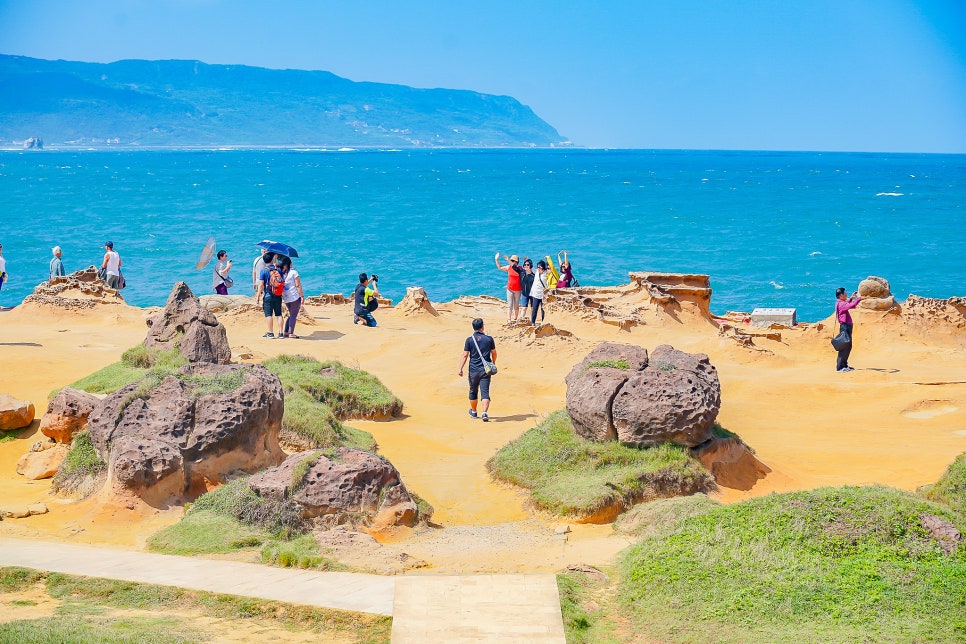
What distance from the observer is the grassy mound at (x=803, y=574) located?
272 inches

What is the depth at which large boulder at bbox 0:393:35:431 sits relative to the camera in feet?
41.6

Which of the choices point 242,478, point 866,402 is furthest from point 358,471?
point 866,402

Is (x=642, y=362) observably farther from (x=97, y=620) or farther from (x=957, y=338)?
(x=957, y=338)

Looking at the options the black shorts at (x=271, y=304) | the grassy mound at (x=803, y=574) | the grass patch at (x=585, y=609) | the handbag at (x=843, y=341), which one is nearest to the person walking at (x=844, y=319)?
the handbag at (x=843, y=341)

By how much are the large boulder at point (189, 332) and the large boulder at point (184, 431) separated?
9.62 feet

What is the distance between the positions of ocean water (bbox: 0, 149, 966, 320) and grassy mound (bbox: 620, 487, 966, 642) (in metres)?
29.8

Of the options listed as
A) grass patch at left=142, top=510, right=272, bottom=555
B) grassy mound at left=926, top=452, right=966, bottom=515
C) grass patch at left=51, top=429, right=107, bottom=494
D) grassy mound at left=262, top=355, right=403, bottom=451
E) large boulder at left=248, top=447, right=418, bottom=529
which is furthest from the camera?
grassy mound at left=262, top=355, right=403, bottom=451

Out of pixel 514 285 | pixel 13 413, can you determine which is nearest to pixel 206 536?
pixel 13 413

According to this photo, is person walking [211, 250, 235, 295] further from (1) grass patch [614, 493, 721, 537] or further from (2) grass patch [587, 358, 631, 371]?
(1) grass patch [614, 493, 721, 537]

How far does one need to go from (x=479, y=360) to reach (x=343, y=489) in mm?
5048

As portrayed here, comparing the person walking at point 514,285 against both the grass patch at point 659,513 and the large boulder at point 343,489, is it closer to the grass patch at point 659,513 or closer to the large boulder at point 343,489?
the grass patch at point 659,513

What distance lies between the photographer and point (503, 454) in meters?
12.2

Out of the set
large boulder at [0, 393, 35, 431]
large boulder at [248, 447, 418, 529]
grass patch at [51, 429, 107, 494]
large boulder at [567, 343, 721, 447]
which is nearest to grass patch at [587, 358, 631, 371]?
large boulder at [567, 343, 721, 447]

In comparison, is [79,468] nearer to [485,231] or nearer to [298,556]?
[298,556]
